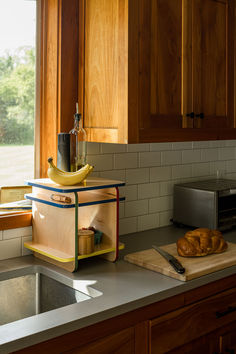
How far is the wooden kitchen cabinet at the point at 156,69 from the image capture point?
208 cm

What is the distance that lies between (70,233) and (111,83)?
71 centimetres

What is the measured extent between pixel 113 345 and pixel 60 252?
1.70 feet

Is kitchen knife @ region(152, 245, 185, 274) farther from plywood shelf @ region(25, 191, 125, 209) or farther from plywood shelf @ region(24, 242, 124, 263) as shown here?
plywood shelf @ region(25, 191, 125, 209)

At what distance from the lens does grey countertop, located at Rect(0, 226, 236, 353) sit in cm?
144

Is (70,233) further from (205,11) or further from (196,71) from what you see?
(205,11)

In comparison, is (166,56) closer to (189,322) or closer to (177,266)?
(177,266)

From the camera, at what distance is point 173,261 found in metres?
2.02

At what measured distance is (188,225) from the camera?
2.78m

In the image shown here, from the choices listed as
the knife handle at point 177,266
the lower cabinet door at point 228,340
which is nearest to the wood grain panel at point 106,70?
the knife handle at point 177,266

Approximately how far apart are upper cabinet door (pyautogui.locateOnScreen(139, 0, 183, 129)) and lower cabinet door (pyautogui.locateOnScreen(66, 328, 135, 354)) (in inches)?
36.6

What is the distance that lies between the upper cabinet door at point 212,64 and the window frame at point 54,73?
1.93 feet

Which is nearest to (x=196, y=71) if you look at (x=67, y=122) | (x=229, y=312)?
(x=67, y=122)

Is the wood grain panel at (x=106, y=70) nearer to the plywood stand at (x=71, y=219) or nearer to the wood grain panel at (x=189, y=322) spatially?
the plywood stand at (x=71, y=219)

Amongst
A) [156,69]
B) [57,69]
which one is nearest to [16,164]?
[57,69]
